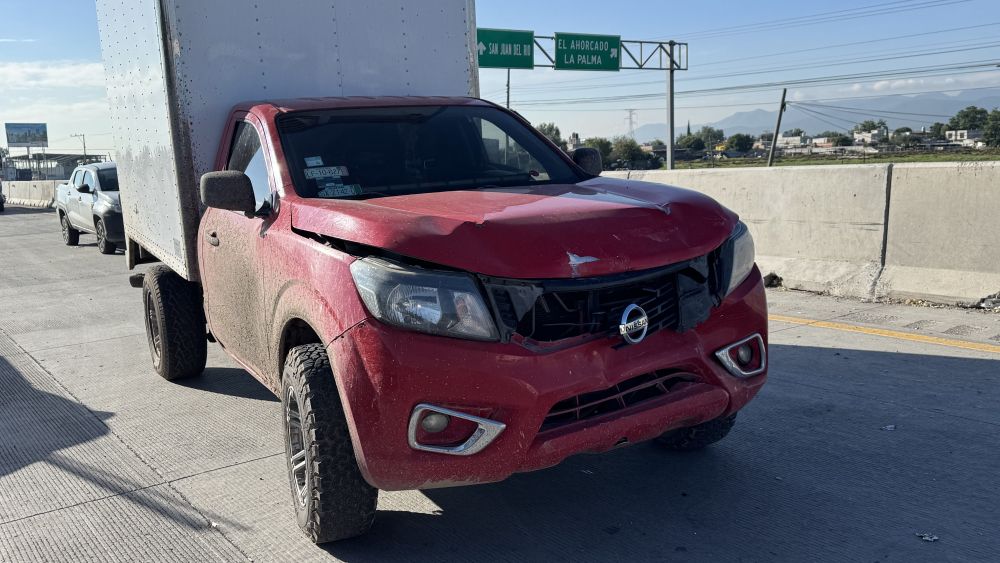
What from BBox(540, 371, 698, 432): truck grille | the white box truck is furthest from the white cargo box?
BBox(540, 371, 698, 432): truck grille

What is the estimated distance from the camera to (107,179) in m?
15.9

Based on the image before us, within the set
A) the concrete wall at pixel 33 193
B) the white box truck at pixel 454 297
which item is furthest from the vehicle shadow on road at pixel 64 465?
the concrete wall at pixel 33 193

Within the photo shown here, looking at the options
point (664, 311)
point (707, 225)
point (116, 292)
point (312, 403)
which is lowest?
point (116, 292)

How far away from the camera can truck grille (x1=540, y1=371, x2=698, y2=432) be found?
3.06 meters

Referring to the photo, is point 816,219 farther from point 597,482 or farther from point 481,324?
point 481,324

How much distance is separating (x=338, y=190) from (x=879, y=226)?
18.8 ft

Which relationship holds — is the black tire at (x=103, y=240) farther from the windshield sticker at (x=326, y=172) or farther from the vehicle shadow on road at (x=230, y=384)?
the windshield sticker at (x=326, y=172)

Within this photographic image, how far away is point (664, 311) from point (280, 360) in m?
1.69

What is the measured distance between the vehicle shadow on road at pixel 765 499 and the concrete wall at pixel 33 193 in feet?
108

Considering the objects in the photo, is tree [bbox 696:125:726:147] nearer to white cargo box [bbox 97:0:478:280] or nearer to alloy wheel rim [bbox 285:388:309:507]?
white cargo box [bbox 97:0:478:280]

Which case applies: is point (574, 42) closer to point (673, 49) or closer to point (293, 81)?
point (673, 49)

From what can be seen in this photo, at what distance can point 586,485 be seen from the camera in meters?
3.99

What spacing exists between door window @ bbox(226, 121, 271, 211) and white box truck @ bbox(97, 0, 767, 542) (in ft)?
0.08

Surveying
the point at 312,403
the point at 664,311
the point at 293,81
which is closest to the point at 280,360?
the point at 312,403
